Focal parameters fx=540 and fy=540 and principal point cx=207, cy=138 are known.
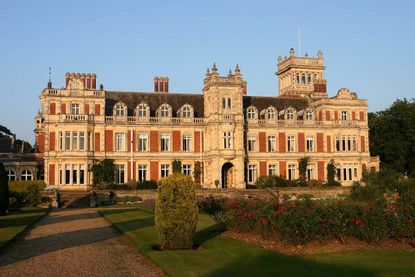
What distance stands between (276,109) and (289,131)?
268 cm

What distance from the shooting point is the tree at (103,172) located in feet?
157

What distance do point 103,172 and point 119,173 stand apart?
217 cm

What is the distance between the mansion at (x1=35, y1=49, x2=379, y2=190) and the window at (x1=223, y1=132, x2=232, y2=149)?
0.31 ft

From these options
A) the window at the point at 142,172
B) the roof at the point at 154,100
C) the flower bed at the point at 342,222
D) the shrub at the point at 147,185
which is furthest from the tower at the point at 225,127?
the flower bed at the point at 342,222

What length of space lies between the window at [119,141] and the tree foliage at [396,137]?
95.4 feet

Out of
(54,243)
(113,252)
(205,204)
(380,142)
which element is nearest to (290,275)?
(113,252)

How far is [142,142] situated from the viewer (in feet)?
166

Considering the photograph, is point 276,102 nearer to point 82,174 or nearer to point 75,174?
point 82,174

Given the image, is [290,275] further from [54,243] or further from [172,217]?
[54,243]

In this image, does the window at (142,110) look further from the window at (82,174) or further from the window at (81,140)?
the window at (82,174)

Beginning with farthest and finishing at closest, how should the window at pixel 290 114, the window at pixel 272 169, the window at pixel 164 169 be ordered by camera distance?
the window at pixel 290 114, the window at pixel 272 169, the window at pixel 164 169

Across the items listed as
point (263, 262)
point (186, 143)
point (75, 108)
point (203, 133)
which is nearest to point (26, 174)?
point (75, 108)

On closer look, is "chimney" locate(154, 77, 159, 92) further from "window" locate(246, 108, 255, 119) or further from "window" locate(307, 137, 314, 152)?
"window" locate(307, 137, 314, 152)

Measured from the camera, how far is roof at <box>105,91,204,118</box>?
Answer: 52125mm
